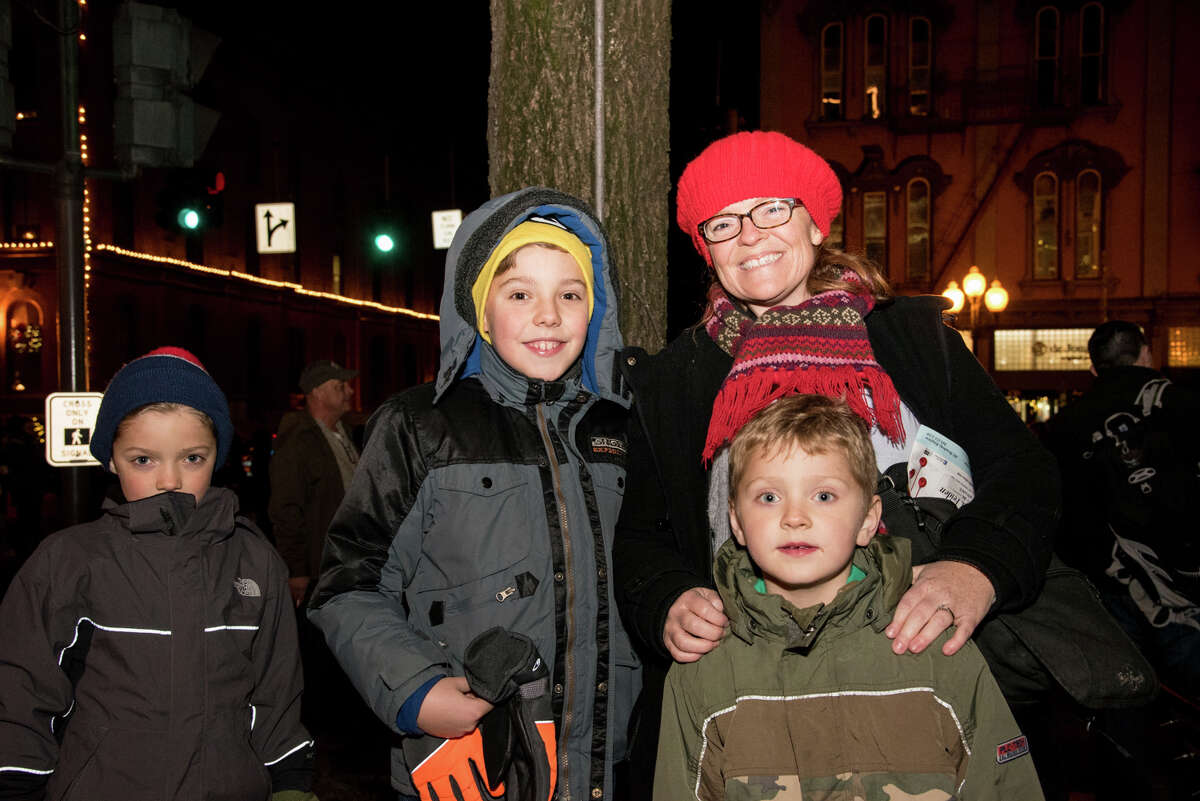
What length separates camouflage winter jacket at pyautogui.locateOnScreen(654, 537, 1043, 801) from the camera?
2002 mm

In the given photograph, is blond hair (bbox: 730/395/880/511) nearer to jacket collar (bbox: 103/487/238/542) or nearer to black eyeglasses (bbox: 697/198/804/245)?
black eyeglasses (bbox: 697/198/804/245)

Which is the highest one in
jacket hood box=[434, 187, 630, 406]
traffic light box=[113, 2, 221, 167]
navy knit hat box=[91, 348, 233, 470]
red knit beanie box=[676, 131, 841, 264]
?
traffic light box=[113, 2, 221, 167]

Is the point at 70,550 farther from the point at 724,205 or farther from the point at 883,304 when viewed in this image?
the point at 883,304

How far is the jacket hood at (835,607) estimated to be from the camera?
2035 mm

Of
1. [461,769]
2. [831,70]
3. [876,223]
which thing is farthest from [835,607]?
[831,70]

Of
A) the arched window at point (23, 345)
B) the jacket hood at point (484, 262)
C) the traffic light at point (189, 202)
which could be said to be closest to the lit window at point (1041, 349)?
the traffic light at point (189, 202)

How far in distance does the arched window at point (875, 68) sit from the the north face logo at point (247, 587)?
21870 mm

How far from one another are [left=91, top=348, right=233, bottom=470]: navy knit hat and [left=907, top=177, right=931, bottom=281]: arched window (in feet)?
68.2

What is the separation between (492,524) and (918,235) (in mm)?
21243

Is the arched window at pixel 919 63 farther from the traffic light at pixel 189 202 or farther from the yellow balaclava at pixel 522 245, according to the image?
the yellow balaclava at pixel 522 245

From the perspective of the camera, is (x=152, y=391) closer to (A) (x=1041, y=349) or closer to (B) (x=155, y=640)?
(B) (x=155, y=640)

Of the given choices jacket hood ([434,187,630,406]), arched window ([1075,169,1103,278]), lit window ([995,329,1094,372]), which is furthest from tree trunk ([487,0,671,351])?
arched window ([1075,169,1103,278])

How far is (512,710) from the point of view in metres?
2.14

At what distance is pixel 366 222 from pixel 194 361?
32.5m
